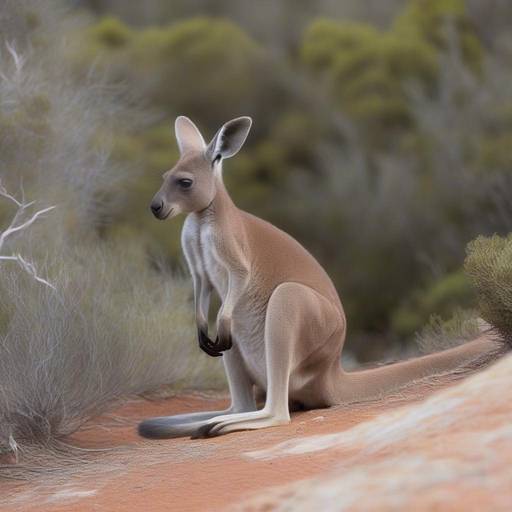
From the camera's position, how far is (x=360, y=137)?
26.3 m

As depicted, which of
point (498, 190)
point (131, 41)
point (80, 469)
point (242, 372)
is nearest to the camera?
point (80, 469)

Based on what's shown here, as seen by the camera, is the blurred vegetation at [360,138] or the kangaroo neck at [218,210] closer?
the kangaroo neck at [218,210]

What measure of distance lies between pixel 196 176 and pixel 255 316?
34.5 inches

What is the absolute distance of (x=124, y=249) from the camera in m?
10.9

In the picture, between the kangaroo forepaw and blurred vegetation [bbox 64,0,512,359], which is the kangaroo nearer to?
the kangaroo forepaw

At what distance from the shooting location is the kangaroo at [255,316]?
700 cm

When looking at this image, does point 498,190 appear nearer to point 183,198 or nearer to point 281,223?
point 281,223

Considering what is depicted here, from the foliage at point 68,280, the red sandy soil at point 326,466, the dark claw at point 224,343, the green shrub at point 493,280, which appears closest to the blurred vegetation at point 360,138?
the foliage at point 68,280

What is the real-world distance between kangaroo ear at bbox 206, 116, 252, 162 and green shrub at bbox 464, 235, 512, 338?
1513mm

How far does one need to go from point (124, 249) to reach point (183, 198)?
12.9 feet

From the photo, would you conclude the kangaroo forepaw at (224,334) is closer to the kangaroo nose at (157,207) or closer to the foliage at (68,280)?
the kangaroo nose at (157,207)

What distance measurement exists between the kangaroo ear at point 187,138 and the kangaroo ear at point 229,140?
17cm

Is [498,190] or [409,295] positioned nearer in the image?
[498,190]

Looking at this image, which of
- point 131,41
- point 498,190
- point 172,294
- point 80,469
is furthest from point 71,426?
point 131,41
